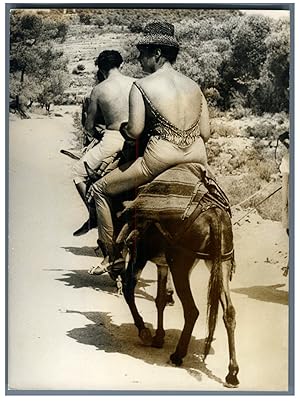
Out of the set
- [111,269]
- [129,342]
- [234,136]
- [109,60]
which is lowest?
[129,342]

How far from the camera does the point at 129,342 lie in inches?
131

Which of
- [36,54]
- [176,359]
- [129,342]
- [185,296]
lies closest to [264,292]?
[185,296]

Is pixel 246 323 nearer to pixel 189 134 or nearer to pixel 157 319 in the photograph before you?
pixel 157 319

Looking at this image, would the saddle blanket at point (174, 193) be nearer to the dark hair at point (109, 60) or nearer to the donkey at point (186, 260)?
the donkey at point (186, 260)

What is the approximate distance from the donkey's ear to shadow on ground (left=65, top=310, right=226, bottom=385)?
0.49 m

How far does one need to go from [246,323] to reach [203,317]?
0.52ft

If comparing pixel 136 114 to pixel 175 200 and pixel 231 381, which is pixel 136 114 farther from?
pixel 231 381

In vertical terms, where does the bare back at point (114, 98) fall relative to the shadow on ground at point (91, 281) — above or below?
above

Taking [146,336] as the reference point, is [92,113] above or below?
above

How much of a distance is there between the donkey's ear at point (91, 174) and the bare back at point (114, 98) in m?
0.17

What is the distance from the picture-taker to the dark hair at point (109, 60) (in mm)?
3334

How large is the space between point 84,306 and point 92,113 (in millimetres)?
708

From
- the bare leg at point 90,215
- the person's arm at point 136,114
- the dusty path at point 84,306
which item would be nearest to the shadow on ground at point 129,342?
the dusty path at point 84,306

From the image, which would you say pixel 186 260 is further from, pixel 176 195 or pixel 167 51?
pixel 167 51
